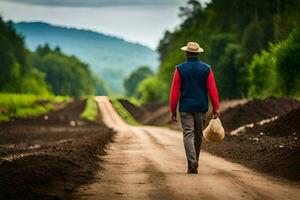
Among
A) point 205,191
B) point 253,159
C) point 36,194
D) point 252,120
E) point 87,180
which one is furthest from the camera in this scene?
point 252,120

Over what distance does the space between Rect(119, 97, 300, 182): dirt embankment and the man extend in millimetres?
2074

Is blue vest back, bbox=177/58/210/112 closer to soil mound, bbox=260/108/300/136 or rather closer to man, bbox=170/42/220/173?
man, bbox=170/42/220/173

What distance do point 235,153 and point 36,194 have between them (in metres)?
12.9

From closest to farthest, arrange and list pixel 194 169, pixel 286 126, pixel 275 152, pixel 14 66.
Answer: pixel 194 169
pixel 275 152
pixel 286 126
pixel 14 66

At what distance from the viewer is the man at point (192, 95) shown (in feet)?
52.3

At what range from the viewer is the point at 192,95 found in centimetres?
1599

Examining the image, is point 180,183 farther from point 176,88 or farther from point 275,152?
point 275,152

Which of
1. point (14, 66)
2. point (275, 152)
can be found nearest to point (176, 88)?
point (275, 152)

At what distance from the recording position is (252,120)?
147ft

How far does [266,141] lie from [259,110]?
19.8 meters

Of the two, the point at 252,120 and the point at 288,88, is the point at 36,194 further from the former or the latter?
the point at 288,88

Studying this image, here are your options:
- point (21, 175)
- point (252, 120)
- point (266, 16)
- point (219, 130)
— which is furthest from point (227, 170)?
point (266, 16)

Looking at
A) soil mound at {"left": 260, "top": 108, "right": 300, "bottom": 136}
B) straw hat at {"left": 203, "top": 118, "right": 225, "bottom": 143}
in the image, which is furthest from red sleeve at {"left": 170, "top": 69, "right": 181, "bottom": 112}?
soil mound at {"left": 260, "top": 108, "right": 300, "bottom": 136}

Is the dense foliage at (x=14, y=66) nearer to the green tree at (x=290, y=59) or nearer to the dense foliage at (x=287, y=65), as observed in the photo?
the dense foliage at (x=287, y=65)
